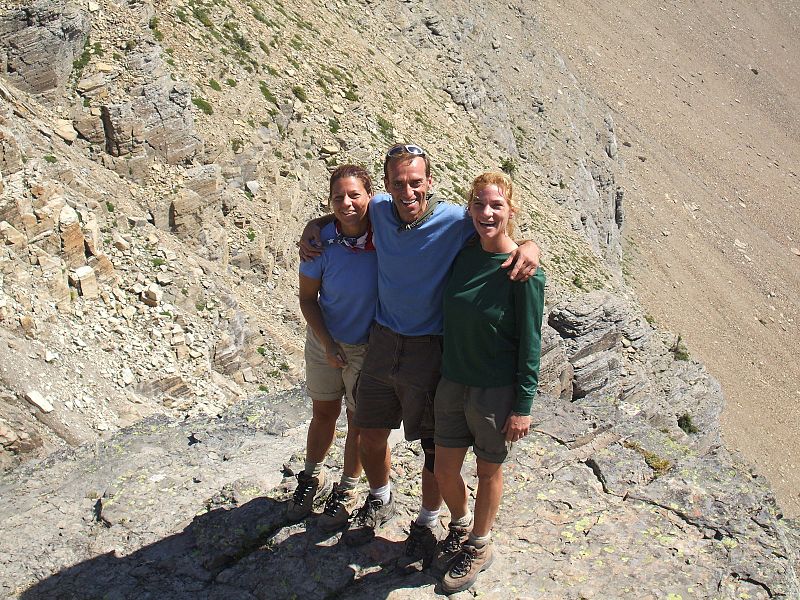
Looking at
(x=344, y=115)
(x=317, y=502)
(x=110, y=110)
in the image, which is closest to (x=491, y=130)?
(x=344, y=115)

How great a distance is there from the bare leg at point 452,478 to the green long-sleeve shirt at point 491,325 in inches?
28.2

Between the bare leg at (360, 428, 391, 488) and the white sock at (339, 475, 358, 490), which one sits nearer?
the bare leg at (360, 428, 391, 488)

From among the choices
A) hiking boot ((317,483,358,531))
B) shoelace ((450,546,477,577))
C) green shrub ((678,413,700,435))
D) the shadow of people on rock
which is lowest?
green shrub ((678,413,700,435))

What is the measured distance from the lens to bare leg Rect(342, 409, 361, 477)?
24.1 feet

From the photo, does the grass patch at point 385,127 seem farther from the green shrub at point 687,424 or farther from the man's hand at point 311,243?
the man's hand at point 311,243

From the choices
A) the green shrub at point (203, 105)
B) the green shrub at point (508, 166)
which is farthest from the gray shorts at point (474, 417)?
the green shrub at point (508, 166)

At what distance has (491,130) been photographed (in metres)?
36.4

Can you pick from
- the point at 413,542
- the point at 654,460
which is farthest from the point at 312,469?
the point at 654,460

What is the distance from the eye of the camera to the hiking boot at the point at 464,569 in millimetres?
6824

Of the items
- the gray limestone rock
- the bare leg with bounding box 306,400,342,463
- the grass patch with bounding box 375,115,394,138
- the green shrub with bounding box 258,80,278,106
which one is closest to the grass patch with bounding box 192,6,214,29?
the green shrub with bounding box 258,80,278,106

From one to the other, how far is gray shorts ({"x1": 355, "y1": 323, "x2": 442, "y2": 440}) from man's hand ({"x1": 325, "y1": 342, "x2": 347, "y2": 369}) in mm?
287

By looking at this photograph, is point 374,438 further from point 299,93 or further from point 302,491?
point 299,93

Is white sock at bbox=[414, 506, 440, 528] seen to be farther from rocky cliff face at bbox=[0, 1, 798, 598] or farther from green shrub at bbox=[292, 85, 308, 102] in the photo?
green shrub at bbox=[292, 85, 308, 102]

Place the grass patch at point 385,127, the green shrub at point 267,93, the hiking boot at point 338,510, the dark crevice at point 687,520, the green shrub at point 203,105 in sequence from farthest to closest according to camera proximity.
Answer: the grass patch at point 385,127 → the green shrub at point 267,93 → the green shrub at point 203,105 → the dark crevice at point 687,520 → the hiking boot at point 338,510
